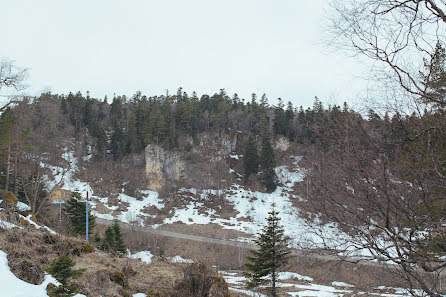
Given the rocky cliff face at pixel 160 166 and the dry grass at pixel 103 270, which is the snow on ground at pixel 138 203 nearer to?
the rocky cliff face at pixel 160 166

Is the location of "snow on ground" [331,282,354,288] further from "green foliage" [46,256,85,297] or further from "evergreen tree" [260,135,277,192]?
"evergreen tree" [260,135,277,192]

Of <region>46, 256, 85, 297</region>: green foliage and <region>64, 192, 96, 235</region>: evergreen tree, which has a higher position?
<region>46, 256, 85, 297</region>: green foliage

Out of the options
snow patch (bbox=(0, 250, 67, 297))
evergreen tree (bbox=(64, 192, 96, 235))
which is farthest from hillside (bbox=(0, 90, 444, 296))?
snow patch (bbox=(0, 250, 67, 297))

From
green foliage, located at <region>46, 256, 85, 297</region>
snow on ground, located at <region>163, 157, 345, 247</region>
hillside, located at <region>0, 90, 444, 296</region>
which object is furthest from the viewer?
snow on ground, located at <region>163, 157, 345, 247</region>

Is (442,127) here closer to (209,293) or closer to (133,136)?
(209,293)

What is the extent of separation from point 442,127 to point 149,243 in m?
31.1

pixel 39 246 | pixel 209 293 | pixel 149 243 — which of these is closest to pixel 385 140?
pixel 209 293

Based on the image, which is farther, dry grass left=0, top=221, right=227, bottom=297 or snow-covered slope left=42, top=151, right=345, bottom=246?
snow-covered slope left=42, top=151, right=345, bottom=246

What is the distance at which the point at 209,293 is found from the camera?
577 cm

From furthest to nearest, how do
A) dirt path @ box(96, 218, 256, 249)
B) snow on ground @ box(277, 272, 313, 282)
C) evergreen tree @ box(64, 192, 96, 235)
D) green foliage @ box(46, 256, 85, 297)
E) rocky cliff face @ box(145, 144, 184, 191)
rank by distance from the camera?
rocky cliff face @ box(145, 144, 184, 191)
dirt path @ box(96, 218, 256, 249)
evergreen tree @ box(64, 192, 96, 235)
snow on ground @ box(277, 272, 313, 282)
green foliage @ box(46, 256, 85, 297)

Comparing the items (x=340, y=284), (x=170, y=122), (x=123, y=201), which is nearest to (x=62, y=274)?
(x=340, y=284)

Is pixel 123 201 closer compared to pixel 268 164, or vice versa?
pixel 123 201

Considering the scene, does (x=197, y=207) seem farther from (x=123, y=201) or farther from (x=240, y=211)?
(x=123, y=201)

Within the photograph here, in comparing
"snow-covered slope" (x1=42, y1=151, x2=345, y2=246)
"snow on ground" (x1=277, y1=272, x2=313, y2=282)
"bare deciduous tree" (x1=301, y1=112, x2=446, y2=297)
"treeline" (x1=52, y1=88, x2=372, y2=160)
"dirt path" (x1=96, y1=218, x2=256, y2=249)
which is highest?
"treeline" (x1=52, y1=88, x2=372, y2=160)
